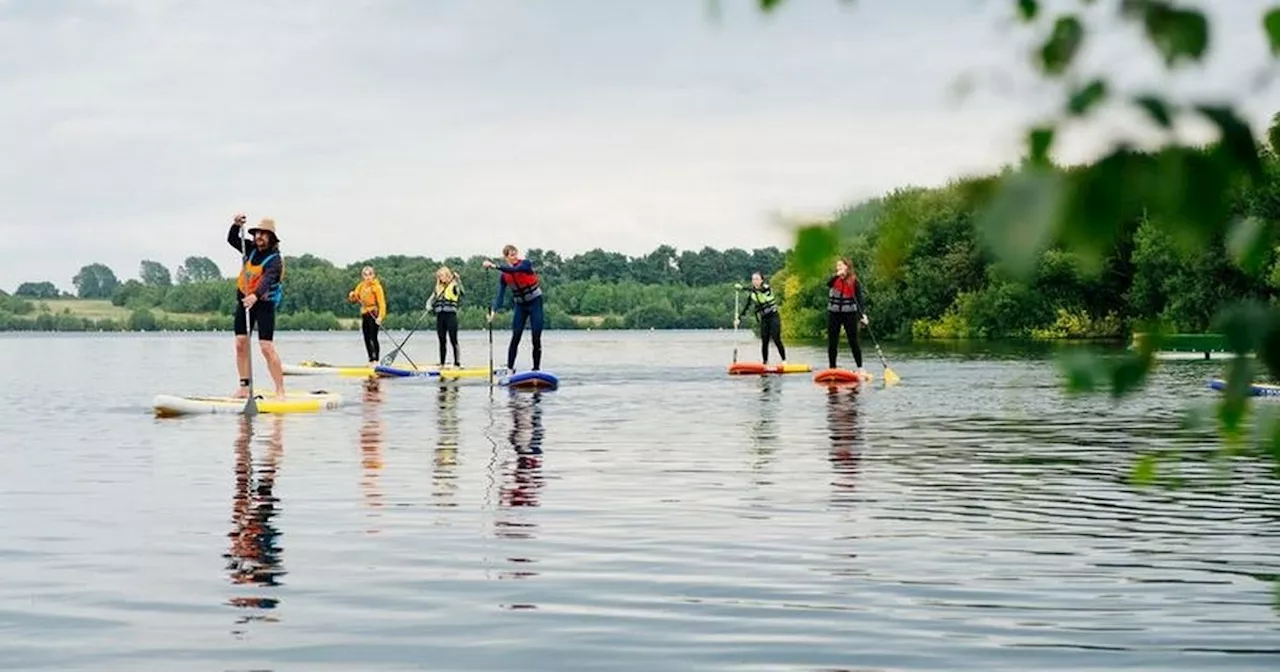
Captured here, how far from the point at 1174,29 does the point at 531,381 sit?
27.2 m

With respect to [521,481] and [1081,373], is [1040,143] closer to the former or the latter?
[1081,373]

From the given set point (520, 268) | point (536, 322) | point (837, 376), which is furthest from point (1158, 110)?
point (837, 376)

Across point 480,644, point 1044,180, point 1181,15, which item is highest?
point 1181,15

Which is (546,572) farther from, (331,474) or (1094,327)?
(1094,327)

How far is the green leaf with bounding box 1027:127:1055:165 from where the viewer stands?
7.24 ft

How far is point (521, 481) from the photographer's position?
13.7 metres

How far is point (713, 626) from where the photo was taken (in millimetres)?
7477

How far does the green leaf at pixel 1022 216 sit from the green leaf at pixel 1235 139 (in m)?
0.21

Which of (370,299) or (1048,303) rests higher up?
(1048,303)

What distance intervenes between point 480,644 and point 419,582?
1579mm

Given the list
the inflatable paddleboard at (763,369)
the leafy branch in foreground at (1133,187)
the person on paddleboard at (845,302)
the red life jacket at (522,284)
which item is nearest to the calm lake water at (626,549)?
the leafy branch in foreground at (1133,187)

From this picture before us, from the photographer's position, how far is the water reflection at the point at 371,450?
40.9 feet

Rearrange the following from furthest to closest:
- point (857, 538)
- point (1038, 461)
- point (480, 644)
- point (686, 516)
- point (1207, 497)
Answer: point (1038, 461) → point (1207, 497) → point (686, 516) → point (857, 538) → point (480, 644)

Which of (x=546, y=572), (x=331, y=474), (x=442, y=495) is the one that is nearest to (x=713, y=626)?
(x=546, y=572)
